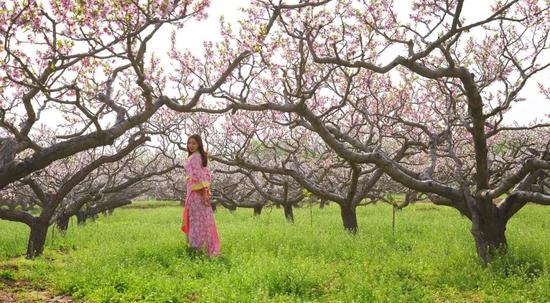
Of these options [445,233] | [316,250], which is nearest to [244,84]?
[316,250]

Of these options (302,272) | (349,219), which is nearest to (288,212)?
(349,219)

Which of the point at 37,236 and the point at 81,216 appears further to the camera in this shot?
the point at 81,216

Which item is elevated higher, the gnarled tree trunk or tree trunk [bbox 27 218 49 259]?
the gnarled tree trunk

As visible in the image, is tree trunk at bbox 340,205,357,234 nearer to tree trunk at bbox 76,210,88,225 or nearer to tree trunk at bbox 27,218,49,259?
tree trunk at bbox 27,218,49,259

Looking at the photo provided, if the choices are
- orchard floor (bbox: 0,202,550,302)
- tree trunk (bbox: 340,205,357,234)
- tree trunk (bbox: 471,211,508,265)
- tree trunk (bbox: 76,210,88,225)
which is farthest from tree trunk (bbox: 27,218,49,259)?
tree trunk (bbox: 76,210,88,225)

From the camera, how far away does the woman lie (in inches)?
384

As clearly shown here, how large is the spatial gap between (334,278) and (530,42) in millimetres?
6837

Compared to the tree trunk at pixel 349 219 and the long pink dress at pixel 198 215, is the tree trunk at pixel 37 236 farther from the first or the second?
the tree trunk at pixel 349 219

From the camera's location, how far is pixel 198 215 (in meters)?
9.92

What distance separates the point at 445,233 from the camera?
473 inches

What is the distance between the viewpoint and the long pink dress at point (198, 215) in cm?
973

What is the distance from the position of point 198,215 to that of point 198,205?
228 mm

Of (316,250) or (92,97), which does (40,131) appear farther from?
(316,250)

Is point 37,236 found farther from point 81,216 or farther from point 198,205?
point 81,216
